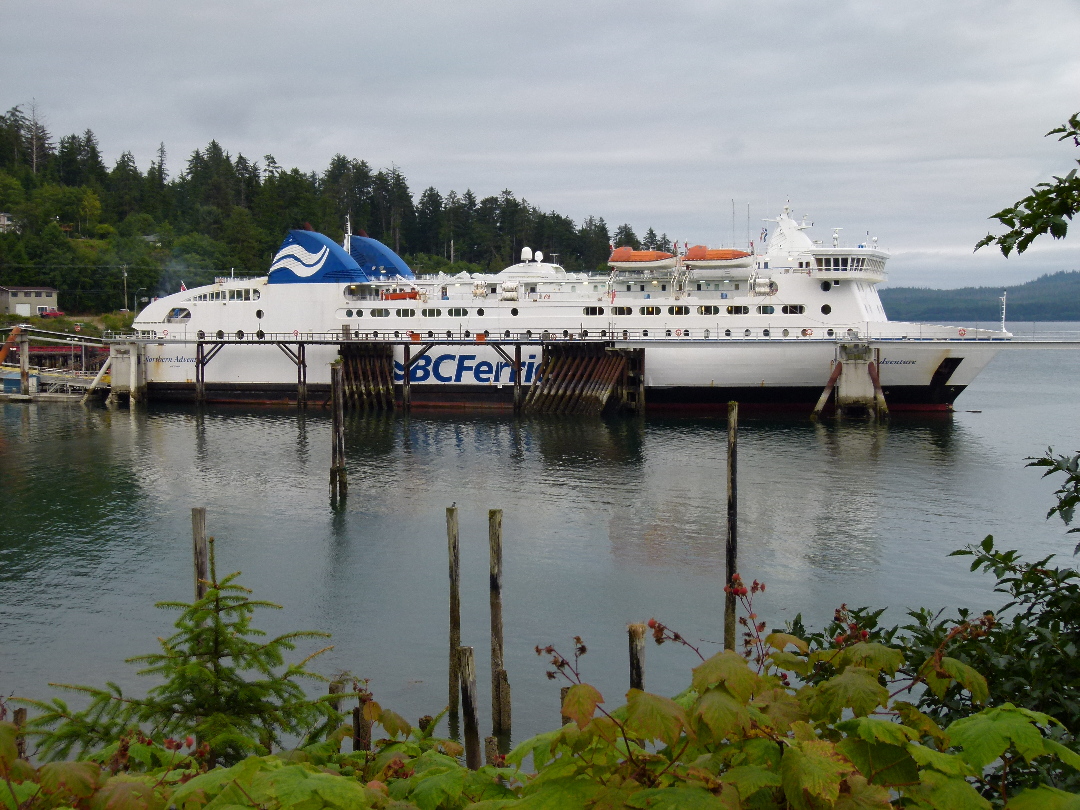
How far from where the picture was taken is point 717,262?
3962 centimetres

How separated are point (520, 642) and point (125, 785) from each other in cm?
1044

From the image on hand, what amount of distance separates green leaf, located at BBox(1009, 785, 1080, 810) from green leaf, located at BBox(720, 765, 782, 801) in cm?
81

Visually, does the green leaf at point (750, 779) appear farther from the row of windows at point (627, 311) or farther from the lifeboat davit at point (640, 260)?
the lifeboat davit at point (640, 260)

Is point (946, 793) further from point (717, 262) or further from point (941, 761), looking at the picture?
point (717, 262)

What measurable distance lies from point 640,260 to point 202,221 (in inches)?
2573

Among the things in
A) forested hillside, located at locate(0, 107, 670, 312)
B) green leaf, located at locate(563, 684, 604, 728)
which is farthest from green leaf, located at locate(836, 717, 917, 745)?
forested hillside, located at locate(0, 107, 670, 312)

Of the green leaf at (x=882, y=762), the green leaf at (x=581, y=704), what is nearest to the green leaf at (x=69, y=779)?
the green leaf at (x=581, y=704)

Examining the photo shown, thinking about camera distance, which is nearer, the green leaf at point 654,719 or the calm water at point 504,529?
the green leaf at point 654,719

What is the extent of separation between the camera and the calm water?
549 inches

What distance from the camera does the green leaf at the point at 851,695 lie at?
366 centimetres

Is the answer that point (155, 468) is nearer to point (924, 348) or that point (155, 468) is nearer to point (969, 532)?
point (969, 532)

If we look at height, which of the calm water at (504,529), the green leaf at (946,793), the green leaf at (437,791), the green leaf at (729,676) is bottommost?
the calm water at (504,529)

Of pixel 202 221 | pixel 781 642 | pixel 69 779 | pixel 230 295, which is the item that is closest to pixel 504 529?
pixel 781 642

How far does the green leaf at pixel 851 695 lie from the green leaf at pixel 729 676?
1.07 feet
